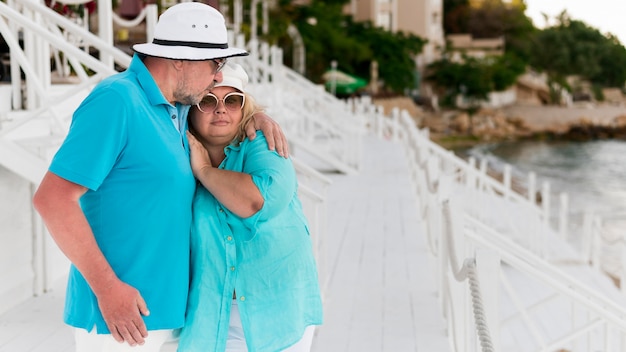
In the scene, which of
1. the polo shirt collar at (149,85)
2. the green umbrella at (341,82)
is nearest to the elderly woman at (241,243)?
the polo shirt collar at (149,85)

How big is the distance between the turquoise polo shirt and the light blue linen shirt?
0.06 meters

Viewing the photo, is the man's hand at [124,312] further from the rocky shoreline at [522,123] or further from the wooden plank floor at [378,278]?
the rocky shoreline at [522,123]

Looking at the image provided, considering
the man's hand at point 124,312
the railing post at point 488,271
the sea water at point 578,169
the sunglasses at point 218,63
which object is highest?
the sunglasses at point 218,63

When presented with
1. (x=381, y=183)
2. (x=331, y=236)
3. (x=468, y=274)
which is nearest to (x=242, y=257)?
(x=468, y=274)

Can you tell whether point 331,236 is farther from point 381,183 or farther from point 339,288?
point 381,183

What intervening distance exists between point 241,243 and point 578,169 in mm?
46634

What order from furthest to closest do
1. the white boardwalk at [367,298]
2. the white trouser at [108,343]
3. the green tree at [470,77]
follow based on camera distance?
1. the green tree at [470,77]
2. the white boardwalk at [367,298]
3. the white trouser at [108,343]

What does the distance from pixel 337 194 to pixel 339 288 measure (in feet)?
18.1

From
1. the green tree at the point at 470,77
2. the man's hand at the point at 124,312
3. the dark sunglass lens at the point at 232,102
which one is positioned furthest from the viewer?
the green tree at the point at 470,77

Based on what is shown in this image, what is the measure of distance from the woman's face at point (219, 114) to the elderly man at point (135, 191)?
0.10 meters

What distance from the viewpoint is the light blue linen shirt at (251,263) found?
8.55 ft

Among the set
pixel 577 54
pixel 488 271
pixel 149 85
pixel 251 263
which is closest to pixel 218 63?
pixel 149 85

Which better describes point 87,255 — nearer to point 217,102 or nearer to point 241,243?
point 241,243

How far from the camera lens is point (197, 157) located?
8.62 feet
